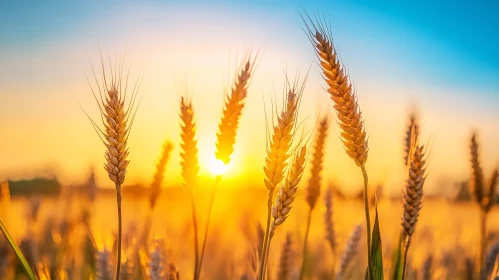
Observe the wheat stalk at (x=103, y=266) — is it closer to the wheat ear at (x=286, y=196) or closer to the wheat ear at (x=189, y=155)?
the wheat ear at (x=189, y=155)

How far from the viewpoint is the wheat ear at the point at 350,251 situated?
4.09 m

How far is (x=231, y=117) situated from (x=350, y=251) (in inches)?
60.0

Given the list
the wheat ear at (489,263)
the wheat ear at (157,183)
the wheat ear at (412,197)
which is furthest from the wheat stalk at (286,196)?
the wheat ear at (489,263)

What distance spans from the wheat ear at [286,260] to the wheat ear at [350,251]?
373 mm

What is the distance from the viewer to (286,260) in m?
3.99

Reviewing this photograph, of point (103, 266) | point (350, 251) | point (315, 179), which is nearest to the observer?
point (103, 266)

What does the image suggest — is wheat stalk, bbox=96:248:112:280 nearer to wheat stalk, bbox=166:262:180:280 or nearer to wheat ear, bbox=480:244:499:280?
wheat stalk, bbox=166:262:180:280

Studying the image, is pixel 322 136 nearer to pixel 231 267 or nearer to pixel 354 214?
pixel 231 267

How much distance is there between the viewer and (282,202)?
2.57 meters

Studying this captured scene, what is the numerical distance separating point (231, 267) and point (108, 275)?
2.34 metres

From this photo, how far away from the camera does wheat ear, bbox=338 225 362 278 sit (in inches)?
161

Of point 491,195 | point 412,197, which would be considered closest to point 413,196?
point 412,197

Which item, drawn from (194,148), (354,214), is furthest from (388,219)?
(354,214)

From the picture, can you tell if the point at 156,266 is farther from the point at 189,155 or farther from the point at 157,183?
the point at 157,183
